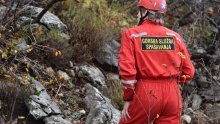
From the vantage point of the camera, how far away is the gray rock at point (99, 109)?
19.4ft

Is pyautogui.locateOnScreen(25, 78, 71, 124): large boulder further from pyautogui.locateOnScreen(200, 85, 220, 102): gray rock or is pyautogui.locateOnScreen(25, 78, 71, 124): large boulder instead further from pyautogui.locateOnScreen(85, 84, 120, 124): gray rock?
pyautogui.locateOnScreen(200, 85, 220, 102): gray rock

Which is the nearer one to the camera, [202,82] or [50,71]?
[50,71]

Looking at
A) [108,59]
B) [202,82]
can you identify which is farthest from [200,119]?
[108,59]

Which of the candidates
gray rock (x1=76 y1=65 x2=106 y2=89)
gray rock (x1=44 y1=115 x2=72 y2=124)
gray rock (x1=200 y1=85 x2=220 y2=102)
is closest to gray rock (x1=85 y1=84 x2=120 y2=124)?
gray rock (x1=44 y1=115 x2=72 y2=124)

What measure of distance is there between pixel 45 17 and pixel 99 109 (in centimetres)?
246

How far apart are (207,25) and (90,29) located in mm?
3200

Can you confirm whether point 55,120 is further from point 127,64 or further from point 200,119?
point 200,119

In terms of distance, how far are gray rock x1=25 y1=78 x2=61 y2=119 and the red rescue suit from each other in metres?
1.50

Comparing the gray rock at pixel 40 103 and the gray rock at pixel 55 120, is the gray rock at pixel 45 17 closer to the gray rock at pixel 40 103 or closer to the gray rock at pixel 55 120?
the gray rock at pixel 40 103

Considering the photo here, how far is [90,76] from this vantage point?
7.39 metres

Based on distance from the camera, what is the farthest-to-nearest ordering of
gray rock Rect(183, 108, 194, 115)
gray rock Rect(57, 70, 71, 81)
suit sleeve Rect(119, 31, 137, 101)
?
gray rock Rect(183, 108, 194, 115), gray rock Rect(57, 70, 71, 81), suit sleeve Rect(119, 31, 137, 101)

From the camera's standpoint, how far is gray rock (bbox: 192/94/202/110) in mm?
7975

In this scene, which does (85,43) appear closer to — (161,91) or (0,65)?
(0,65)

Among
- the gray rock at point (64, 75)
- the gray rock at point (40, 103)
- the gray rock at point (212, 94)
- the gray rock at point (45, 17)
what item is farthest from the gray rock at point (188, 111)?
the gray rock at point (45, 17)
